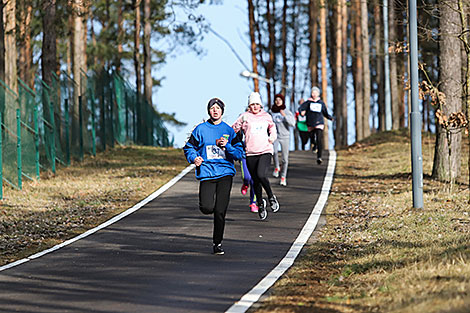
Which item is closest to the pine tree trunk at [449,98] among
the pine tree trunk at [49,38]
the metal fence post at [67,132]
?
the metal fence post at [67,132]

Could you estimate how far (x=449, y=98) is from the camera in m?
17.8

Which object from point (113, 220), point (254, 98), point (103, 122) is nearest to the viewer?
point (254, 98)

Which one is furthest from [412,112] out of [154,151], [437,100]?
[154,151]

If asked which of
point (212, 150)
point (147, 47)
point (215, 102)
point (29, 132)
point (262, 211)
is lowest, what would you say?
point (262, 211)

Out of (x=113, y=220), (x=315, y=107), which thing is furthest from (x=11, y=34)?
(x=113, y=220)

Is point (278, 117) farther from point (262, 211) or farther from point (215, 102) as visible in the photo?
point (215, 102)

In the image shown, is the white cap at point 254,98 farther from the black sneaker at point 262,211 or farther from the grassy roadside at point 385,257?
the grassy roadside at point 385,257

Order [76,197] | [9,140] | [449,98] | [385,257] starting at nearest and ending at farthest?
[385,257] < [76,197] < [9,140] < [449,98]

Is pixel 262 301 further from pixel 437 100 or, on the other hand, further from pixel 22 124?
pixel 22 124

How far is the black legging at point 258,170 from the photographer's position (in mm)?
13227

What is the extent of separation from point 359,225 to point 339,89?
3481 cm

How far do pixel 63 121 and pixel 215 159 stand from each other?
12.5 metres

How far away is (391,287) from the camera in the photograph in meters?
7.52

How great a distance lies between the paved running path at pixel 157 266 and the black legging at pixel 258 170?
479 mm
